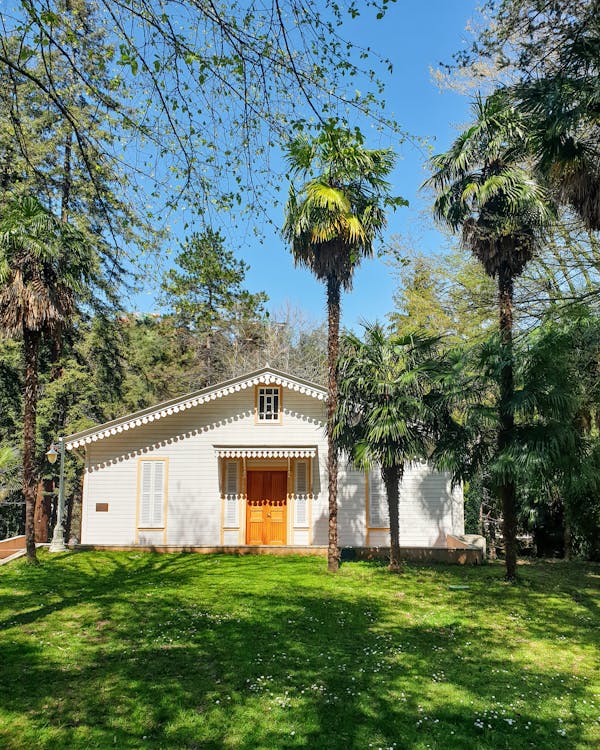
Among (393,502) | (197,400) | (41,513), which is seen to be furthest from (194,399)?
(41,513)

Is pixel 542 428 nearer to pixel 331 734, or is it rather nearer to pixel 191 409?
pixel 331 734

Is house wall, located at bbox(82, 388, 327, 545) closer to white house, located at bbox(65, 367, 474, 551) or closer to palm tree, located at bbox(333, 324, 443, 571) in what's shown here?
white house, located at bbox(65, 367, 474, 551)

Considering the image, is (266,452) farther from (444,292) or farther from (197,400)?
(444,292)

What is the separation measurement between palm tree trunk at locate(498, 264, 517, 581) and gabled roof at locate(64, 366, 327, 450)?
6.69m

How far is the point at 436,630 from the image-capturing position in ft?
31.2

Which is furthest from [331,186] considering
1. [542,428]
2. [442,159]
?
[542,428]

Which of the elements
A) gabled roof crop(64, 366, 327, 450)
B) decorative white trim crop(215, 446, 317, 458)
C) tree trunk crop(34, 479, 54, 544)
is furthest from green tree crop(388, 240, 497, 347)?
tree trunk crop(34, 479, 54, 544)

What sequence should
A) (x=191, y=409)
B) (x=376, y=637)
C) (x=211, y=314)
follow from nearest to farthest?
(x=211, y=314) → (x=376, y=637) → (x=191, y=409)

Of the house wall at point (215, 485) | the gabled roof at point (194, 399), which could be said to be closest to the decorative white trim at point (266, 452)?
the house wall at point (215, 485)

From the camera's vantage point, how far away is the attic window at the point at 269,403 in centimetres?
1908

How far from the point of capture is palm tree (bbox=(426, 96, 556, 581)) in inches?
485

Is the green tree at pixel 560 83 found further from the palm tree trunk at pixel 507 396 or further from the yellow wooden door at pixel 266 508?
the yellow wooden door at pixel 266 508

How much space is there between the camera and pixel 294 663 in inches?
298

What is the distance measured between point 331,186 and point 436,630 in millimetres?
9998
